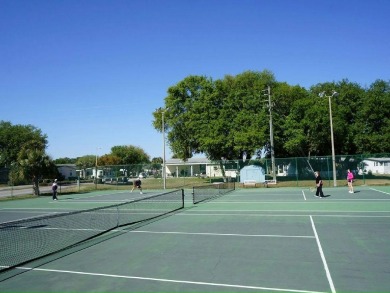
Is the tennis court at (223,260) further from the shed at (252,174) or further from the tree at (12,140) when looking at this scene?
the tree at (12,140)

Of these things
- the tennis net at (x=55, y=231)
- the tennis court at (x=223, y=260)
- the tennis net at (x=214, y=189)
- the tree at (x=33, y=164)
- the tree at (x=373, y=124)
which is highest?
the tree at (x=373, y=124)

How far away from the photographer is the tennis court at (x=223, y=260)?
6.38m

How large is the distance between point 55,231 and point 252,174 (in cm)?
2733

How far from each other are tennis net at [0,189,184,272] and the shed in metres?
20.6

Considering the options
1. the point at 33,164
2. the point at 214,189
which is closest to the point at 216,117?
the point at 214,189

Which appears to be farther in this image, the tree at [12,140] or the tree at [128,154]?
the tree at [128,154]

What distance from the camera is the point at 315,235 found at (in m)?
10.6

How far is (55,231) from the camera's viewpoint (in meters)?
12.5

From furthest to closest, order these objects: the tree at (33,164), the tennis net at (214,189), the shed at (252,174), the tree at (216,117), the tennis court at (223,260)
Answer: the tree at (216,117), the shed at (252,174), the tree at (33,164), the tennis net at (214,189), the tennis court at (223,260)

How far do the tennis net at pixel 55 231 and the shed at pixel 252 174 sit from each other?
67.5 feet

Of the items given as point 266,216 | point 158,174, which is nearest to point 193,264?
point 266,216

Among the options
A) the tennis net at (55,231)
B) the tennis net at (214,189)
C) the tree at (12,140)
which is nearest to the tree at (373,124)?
the tennis net at (214,189)

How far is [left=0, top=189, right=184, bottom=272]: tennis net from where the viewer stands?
886 centimetres

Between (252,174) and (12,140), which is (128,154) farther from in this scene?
(252,174)
